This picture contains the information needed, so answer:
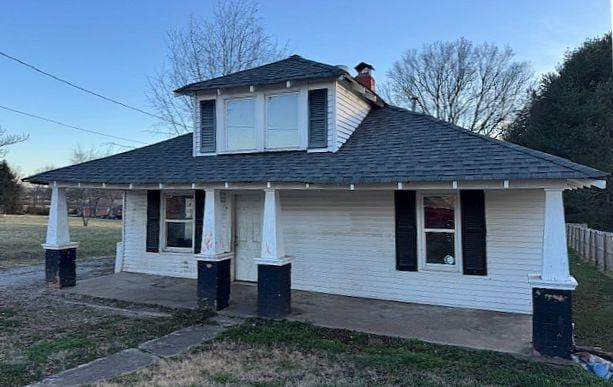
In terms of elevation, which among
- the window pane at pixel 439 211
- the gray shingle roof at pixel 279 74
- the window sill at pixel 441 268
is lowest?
the window sill at pixel 441 268

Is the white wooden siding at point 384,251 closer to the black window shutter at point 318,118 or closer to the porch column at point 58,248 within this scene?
the black window shutter at point 318,118

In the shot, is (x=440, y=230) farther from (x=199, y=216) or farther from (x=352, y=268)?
(x=199, y=216)

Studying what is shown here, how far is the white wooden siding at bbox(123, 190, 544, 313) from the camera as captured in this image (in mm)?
7605

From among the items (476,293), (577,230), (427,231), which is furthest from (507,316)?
(577,230)

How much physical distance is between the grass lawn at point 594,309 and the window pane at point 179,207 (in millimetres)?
8203

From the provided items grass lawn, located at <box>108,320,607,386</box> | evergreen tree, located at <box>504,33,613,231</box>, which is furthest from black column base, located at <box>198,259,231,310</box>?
evergreen tree, located at <box>504,33,613,231</box>

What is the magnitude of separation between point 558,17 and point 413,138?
8.57 metres

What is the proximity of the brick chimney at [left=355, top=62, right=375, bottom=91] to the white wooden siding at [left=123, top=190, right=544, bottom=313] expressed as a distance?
155 inches

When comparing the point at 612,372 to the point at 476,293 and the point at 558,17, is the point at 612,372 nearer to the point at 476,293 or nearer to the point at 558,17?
the point at 476,293

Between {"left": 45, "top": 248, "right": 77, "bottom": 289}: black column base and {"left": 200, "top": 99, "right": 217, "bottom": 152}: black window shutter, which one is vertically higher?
{"left": 200, "top": 99, "right": 217, "bottom": 152}: black window shutter

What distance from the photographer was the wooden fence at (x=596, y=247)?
1264 centimetres

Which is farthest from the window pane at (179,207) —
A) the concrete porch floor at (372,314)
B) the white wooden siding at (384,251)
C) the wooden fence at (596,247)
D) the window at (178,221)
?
the wooden fence at (596,247)

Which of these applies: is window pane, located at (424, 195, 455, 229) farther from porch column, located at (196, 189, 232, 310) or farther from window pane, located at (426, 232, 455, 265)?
porch column, located at (196, 189, 232, 310)

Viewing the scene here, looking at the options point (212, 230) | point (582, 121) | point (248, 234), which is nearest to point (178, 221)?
point (248, 234)
